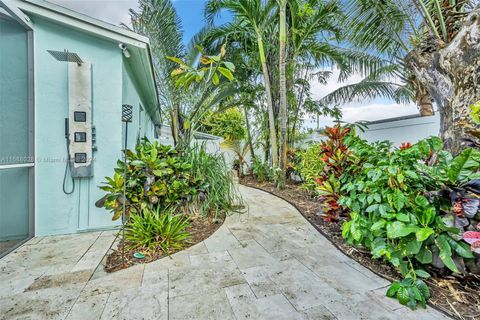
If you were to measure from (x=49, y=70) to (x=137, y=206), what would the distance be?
2.29 meters

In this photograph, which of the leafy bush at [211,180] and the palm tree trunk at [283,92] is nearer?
the leafy bush at [211,180]

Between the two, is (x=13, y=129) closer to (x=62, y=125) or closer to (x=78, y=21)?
(x=62, y=125)

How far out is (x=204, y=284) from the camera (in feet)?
6.60

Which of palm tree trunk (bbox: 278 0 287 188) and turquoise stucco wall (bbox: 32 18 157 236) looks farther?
palm tree trunk (bbox: 278 0 287 188)

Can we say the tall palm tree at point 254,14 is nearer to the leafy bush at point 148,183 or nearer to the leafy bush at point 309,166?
the leafy bush at point 309,166

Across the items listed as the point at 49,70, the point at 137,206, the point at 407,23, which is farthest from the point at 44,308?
the point at 407,23

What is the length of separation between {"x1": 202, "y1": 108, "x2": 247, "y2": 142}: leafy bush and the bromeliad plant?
8.50 meters

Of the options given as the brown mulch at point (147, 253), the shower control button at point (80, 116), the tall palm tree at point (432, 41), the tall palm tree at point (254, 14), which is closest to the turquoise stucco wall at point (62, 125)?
the shower control button at point (80, 116)

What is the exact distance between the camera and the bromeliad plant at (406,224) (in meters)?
1.79

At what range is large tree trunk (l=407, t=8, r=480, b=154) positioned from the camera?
2.48 metres

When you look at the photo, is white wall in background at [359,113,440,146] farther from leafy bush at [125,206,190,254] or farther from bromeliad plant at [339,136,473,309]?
leafy bush at [125,206,190,254]

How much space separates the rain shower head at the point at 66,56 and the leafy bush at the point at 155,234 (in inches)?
93.6

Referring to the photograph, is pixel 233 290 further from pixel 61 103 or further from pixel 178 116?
pixel 178 116

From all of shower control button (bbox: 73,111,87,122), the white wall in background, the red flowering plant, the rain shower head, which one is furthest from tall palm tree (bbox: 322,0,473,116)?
shower control button (bbox: 73,111,87,122)
